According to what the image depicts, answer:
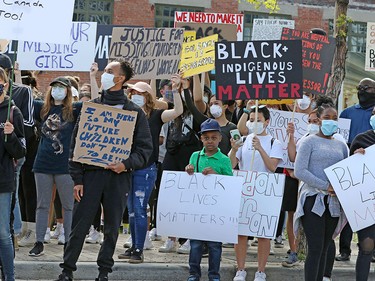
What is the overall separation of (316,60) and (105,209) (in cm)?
418

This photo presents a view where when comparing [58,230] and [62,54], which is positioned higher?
[62,54]

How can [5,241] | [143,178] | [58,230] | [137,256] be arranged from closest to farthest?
[5,241]
[137,256]
[143,178]
[58,230]

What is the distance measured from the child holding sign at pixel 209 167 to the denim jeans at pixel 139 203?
690 mm

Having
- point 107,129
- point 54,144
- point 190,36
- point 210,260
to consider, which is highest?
point 190,36

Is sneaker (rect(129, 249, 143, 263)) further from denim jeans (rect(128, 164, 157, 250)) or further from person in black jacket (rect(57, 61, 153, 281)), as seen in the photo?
person in black jacket (rect(57, 61, 153, 281))

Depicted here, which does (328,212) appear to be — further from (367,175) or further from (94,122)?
(94,122)

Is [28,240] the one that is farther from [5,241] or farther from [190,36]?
[190,36]

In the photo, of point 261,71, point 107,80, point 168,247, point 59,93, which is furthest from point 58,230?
point 261,71

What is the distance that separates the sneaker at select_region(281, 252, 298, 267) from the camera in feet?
35.3

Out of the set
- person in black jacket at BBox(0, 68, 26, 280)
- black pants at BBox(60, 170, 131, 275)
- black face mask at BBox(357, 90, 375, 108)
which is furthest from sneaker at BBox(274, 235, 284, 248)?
person in black jacket at BBox(0, 68, 26, 280)

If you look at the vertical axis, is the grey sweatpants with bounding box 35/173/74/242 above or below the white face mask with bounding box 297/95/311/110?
below

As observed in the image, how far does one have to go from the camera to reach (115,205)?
910cm

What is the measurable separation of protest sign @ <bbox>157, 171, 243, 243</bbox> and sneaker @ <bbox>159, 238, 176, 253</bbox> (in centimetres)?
108

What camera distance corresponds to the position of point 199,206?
1002 cm
